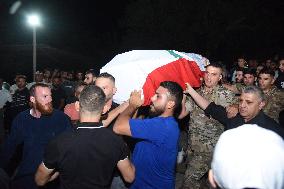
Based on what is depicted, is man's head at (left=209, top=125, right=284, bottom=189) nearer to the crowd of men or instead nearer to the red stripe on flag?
the crowd of men

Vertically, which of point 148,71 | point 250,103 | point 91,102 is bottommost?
point 250,103

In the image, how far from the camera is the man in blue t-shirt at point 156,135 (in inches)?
152

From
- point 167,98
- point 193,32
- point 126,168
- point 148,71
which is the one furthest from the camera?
point 193,32

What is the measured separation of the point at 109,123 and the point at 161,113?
731 millimetres

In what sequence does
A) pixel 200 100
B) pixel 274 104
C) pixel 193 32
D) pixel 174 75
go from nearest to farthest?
pixel 174 75, pixel 200 100, pixel 274 104, pixel 193 32

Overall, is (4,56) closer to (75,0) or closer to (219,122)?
(75,0)

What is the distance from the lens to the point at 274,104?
6.51m

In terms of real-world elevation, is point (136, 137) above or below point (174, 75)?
below

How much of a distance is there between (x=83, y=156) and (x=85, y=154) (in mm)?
24

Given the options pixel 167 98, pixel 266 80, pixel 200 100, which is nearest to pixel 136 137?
pixel 167 98

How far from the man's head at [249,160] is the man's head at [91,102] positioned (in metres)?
1.70

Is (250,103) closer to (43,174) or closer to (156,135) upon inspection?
(156,135)

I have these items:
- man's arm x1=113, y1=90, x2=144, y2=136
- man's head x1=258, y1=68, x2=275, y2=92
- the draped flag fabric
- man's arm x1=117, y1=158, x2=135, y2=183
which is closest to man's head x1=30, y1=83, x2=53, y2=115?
the draped flag fabric

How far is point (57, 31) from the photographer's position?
31.5 m
